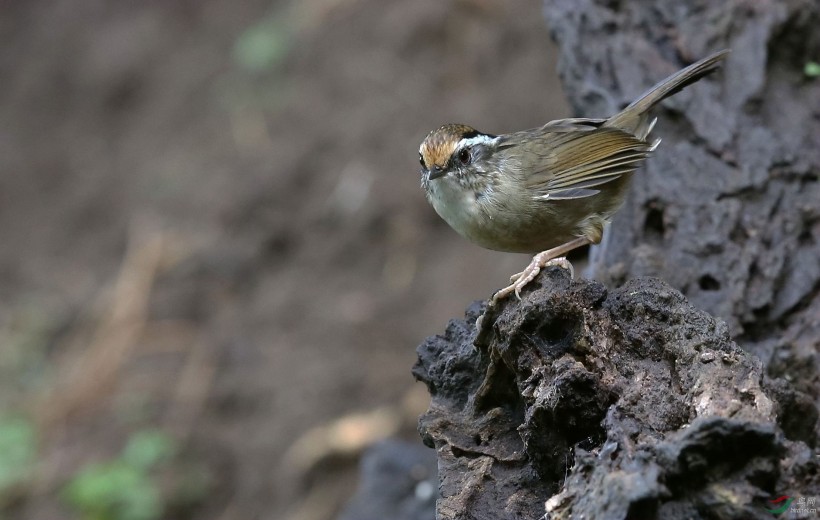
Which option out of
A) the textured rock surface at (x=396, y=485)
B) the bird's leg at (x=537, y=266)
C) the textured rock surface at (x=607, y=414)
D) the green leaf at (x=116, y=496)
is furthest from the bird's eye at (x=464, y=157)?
the green leaf at (x=116, y=496)

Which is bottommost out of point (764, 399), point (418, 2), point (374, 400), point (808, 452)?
point (808, 452)

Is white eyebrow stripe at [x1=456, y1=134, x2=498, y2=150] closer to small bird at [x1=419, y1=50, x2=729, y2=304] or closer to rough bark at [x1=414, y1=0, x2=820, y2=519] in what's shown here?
small bird at [x1=419, y1=50, x2=729, y2=304]

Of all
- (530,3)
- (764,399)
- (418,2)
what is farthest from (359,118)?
(764,399)

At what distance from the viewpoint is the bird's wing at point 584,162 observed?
4.00m

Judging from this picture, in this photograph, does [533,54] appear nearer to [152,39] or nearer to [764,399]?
[152,39]

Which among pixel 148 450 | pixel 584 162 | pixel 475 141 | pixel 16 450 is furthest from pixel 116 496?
pixel 584 162

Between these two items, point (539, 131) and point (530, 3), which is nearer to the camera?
point (539, 131)

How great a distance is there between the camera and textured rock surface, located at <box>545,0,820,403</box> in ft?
11.7

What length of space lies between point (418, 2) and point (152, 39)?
11.5 feet

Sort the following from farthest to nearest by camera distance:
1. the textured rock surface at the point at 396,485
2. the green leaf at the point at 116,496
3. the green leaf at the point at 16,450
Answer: the green leaf at the point at 16,450 < the green leaf at the point at 116,496 < the textured rock surface at the point at 396,485

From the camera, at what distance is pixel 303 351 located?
712 cm

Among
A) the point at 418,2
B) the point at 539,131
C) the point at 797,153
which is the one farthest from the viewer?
the point at 418,2

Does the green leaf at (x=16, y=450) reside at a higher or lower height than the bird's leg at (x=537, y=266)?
higher

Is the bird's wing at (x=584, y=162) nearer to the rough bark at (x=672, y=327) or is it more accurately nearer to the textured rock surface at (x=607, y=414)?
the rough bark at (x=672, y=327)
